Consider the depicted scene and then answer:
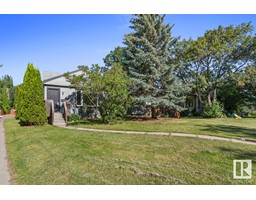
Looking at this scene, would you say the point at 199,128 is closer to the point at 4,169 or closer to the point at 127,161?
the point at 127,161

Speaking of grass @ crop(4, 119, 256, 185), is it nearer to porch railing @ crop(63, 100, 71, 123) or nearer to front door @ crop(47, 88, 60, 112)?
porch railing @ crop(63, 100, 71, 123)

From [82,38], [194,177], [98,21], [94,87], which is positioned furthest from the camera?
[94,87]

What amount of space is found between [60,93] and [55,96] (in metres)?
0.48

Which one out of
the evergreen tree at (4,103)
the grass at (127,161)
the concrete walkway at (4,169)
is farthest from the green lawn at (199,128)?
the evergreen tree at (4,103)

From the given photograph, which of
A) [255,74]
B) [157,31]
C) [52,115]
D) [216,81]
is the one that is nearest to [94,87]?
[52,115]

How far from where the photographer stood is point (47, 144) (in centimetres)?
645

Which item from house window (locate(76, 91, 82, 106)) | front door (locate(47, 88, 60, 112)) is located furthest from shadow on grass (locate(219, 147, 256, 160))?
front door (locate(47, 88, 60, 112))

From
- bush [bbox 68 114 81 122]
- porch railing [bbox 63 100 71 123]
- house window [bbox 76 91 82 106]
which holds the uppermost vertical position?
house window [bbox 76 91 82 106]

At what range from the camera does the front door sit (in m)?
15.0

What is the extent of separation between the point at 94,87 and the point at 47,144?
18.6 ft

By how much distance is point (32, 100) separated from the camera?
11.6 metres

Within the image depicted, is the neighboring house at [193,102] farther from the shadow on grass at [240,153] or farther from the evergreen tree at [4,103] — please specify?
the evergreen tree at [4,103]

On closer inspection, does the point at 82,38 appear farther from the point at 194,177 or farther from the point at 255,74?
the point at 255,74

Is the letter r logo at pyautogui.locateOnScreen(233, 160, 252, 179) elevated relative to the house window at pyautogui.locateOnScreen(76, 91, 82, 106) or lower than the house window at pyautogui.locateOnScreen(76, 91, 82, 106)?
lower
